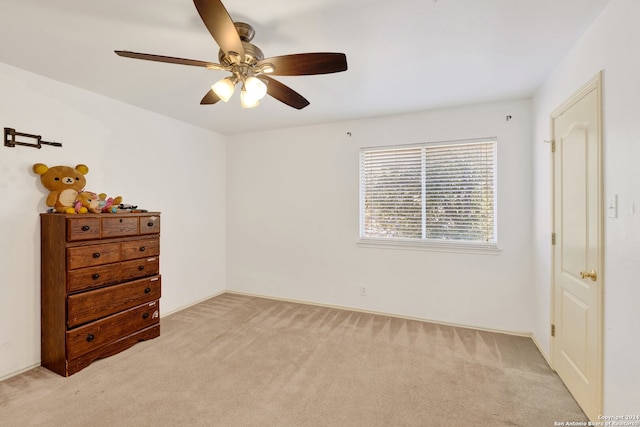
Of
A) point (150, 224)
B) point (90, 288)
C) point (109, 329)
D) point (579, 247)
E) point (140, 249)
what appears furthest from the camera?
point (150, 224)

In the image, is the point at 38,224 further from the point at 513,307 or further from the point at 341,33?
the point at 513,307

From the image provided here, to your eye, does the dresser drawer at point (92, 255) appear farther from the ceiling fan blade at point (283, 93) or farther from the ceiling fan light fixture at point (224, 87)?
the ceiling fan blade at point (283, 93)

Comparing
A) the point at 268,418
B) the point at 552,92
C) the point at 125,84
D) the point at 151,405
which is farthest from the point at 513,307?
the point at 125,84

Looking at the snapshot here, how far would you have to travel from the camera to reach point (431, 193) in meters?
3.39

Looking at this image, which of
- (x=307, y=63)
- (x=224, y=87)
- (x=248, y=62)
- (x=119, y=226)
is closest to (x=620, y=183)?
(x=307, y=63)

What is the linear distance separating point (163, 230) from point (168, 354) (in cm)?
155

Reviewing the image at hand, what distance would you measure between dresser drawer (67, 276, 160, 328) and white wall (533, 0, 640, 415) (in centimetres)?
359

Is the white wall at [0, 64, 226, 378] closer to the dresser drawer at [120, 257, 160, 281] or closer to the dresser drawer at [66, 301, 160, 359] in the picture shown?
the dresser drawer at [66, 301, 160, 359]

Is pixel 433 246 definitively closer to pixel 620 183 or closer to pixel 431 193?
pixel 431 193

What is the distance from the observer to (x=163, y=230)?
11.8ft

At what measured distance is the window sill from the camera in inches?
124

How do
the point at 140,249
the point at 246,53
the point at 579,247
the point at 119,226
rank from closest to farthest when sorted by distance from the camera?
the point at 246,53
the point at 579,247
the point at 119,226
the point at 140,249

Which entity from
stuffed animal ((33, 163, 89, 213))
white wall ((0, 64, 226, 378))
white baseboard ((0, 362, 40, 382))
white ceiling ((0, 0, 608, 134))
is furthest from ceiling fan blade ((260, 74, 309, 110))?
white baseboard ((0, 362, 40, 382))

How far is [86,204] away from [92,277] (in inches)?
25.2
